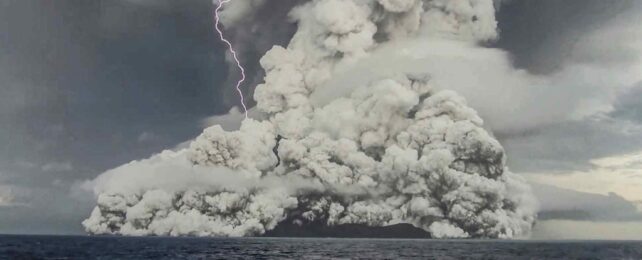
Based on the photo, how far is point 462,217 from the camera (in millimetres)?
107688

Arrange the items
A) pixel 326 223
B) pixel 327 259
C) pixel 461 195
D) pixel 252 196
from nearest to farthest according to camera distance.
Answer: pixel 327 259, pixel 461 195, pixel 252 196, pixel 326 223

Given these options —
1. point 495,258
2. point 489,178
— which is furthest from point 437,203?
point 495,258

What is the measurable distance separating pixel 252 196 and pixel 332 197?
15683 mm

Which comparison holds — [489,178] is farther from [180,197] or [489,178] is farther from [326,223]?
[180,197]

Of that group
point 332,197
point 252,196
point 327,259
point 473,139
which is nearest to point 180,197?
point 252,196

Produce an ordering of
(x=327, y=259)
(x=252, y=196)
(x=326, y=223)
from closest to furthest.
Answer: (x=327, y=259) → (x=252, y=196) → (x=326, y=223)

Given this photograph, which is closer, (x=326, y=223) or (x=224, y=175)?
(x=224, y=175)

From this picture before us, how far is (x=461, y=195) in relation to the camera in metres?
103

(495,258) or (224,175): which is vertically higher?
(224,175)

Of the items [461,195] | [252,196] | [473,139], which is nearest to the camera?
[473,139]

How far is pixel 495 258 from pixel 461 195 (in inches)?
2068

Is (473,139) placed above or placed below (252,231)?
above

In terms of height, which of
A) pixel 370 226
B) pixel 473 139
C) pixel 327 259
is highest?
pixel 473 139

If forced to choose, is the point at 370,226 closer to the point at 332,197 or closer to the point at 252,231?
the point at 332,197
